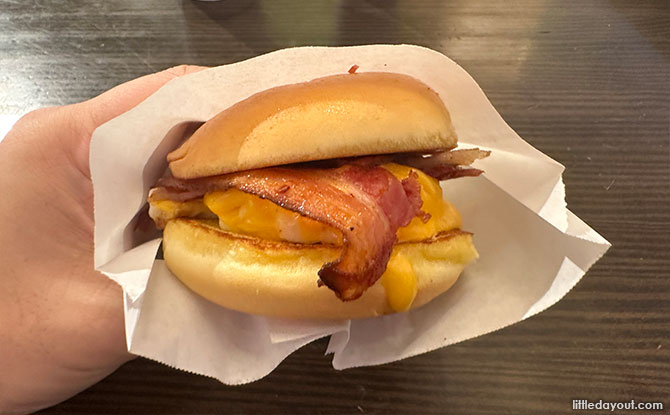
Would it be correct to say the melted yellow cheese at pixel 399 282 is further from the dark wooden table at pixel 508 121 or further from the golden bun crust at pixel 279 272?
the dark wooden table at pixel 508 121

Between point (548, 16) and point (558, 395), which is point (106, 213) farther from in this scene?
point (548, 16)

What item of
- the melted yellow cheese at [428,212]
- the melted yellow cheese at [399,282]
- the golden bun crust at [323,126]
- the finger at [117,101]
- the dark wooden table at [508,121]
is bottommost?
the dark wooden table at [508,121]

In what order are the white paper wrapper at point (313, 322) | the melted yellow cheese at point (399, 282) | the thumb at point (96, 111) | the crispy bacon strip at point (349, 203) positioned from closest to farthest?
1. the crispy bacon strip at point (349, 203)
2. the melted yellow cheese at point (399, 282)
3. the white paper wrapper at point (313, 322)
4. the thumb at point (96, 111)

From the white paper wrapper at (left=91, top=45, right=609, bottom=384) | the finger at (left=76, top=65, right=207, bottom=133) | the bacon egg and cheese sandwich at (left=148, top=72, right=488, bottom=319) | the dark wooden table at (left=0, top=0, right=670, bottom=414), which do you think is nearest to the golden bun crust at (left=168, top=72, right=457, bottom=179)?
the bacon egg and cheese sandwich at (left=148, top=72, right=488, bottom=319)

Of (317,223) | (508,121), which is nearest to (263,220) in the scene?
(317,223)

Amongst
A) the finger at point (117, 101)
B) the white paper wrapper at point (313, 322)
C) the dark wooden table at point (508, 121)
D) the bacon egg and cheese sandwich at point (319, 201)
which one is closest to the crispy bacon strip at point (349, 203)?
the bacon egg and cheese sandwich at point (319, 201)

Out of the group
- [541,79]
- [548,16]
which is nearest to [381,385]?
[541,79]
